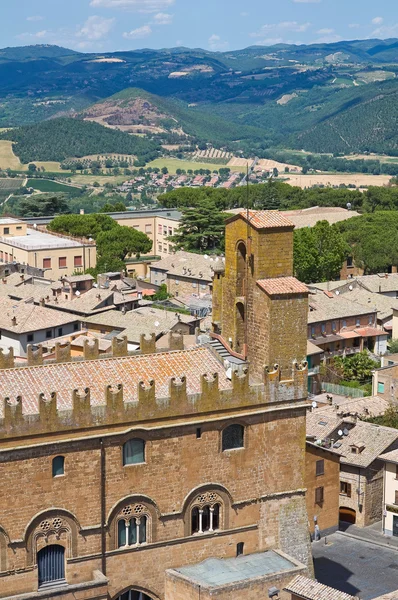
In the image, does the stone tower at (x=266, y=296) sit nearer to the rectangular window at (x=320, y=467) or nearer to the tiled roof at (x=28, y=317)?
the rectangular window at (x=320, y=467)

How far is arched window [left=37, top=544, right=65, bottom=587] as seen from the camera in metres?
36.8

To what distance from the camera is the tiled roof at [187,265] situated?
4194 inches

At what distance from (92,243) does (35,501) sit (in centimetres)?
8589

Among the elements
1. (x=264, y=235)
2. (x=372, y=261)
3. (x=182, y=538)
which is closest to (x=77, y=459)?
(x=182, y=538)

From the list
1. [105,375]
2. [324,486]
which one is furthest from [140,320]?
[105,375]

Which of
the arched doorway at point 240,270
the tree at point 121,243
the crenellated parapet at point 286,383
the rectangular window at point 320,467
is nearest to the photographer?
the crenellated parapet at point 286,383

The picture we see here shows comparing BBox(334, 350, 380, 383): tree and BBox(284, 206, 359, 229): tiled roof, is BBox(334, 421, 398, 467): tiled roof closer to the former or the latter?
BBox(334, 350, 380, 383): tree

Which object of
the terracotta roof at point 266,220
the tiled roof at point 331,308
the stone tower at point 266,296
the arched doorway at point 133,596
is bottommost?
the tiled roof at point 331,308

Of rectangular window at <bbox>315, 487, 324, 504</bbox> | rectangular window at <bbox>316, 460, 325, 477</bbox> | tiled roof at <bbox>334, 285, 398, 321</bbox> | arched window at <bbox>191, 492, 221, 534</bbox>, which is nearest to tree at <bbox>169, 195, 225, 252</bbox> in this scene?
tiled roof at <bbox>334, 285, 398, 321</bbox>

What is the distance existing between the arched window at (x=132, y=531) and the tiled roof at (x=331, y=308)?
161ft

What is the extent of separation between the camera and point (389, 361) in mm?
76375

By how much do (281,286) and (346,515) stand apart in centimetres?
2003

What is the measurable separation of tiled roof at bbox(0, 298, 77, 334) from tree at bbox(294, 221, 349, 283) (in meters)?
31.7

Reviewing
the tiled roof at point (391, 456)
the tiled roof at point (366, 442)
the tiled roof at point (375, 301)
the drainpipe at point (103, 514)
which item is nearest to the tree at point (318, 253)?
the tiled roof at point (375, 301)
